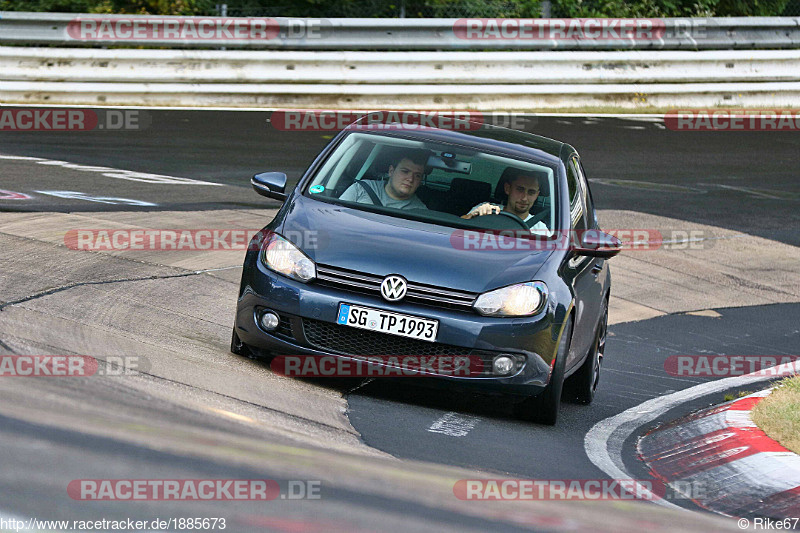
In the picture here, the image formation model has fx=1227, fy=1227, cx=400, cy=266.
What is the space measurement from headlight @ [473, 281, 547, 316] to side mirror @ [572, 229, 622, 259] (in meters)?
0.70

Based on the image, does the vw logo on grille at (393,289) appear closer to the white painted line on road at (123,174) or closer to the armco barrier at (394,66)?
the white painted line on road at (123,174)

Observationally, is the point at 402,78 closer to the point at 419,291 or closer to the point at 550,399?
the point at 550,399

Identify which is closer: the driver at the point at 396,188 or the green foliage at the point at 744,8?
the driver at the point at 396,188

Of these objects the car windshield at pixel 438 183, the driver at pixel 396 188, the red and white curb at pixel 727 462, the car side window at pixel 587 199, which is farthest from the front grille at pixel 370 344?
the car side window at pixel 587 199

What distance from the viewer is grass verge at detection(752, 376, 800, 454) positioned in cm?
644

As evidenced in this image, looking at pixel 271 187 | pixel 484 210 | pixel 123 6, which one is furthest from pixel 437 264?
pixel 123 6

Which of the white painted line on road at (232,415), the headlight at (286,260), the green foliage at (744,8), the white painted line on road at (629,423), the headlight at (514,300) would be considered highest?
the green foliage at (744,8)

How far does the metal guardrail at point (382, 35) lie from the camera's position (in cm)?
1820

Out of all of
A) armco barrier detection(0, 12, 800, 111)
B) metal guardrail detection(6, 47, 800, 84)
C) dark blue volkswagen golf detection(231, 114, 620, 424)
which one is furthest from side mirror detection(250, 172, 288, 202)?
metal guardrail detection(6, 47, 800, 84)

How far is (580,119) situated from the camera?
19656 mm

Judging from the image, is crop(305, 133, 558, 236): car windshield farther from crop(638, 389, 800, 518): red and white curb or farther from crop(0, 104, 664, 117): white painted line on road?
crop(0, 104, 664, 117): white painted line on road

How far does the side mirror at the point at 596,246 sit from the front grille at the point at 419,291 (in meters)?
1.09

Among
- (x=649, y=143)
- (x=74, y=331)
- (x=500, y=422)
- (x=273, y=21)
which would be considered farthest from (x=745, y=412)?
(x=273, y=21)

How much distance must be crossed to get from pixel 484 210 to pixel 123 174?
722 cm
